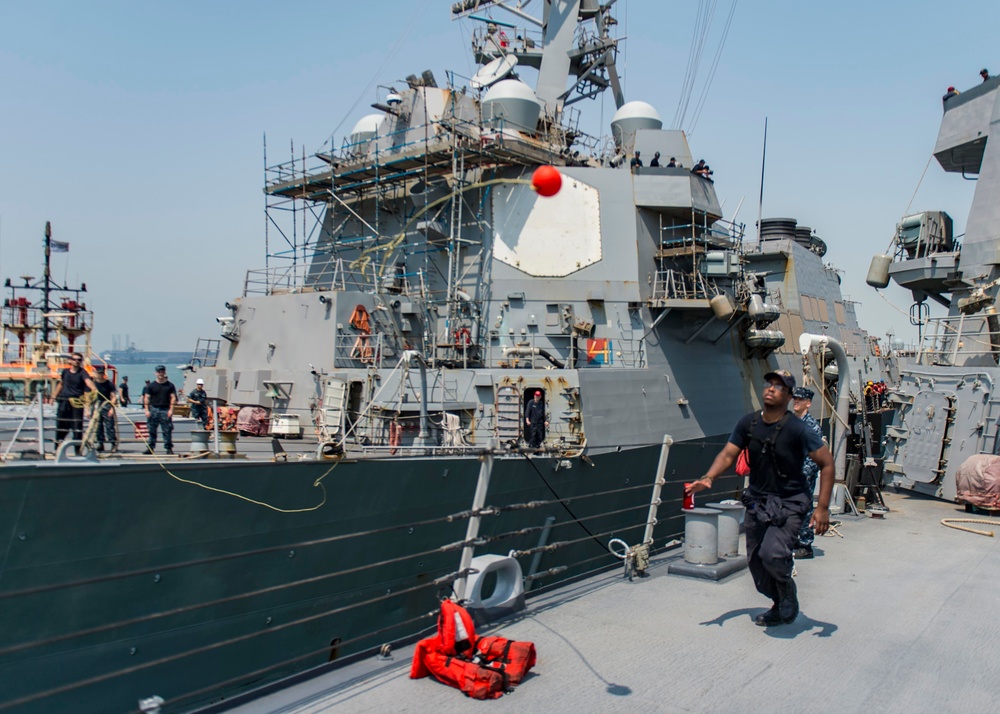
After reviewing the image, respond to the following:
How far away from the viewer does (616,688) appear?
3.86 metres

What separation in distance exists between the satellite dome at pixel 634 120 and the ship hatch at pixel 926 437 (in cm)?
796

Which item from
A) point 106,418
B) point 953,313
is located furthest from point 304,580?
point 953,313

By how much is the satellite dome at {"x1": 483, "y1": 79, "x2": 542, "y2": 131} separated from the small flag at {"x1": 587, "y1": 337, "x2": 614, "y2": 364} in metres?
4.88

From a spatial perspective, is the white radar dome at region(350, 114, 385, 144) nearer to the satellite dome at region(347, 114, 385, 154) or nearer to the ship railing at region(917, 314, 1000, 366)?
the satellite dome at region(347, 114, 385, 154)

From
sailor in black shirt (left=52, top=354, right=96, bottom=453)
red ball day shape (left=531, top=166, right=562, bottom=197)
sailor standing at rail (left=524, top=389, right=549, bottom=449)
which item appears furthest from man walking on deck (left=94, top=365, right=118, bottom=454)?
sailor standing at rail (left=524, top=389, right=549, bottom=449)

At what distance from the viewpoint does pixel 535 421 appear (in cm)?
1173

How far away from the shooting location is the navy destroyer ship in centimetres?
550

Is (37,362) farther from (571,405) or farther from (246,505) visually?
(246,505)

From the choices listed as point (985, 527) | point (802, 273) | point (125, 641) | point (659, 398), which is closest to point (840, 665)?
point (125, 641)

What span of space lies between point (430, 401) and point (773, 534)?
25.9ft

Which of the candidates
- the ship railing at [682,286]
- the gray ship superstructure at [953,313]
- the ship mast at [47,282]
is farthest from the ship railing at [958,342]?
the ship mast at [47,282]

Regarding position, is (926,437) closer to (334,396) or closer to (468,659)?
(334,396)

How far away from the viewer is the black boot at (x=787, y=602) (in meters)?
4.70

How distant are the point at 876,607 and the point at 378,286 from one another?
10.9m
